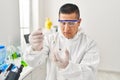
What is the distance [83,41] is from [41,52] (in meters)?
0.35

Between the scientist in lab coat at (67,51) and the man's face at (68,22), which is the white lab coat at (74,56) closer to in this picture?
the scientist in lab coat at (67,51)

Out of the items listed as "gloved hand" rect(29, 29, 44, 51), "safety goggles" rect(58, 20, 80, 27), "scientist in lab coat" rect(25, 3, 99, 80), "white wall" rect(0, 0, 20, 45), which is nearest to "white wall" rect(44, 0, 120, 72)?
"white wall" rect(0, 0, 20, 45)

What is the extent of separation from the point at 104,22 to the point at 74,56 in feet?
7.14

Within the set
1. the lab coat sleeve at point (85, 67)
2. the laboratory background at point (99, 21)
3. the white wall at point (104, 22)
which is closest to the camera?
the lab coat sleeve at point (85, 67)

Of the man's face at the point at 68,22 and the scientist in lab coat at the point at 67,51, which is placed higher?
the man's face at the point at 68,22

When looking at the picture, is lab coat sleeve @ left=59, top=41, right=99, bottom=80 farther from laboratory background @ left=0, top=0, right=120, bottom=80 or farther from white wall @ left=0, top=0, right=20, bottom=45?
laboratory background @ left=0, top=0, right=120, bottom=80

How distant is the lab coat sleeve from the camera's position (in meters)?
1.02

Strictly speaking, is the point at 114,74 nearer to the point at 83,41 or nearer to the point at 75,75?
the point at 83,41

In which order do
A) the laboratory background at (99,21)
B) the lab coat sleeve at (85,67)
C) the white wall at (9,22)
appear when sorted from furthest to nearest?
the laboratory background at (99,21) → the white wall at (9,22) → the lab coat sleeve at (85,67)

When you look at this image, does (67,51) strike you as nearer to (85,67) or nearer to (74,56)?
(85,67)

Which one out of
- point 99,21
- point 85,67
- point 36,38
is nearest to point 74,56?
point 85,67

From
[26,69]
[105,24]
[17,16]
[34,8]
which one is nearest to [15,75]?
[26,69]

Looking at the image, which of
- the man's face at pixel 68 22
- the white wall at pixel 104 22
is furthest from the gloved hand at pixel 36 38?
the white wall at pixel 104 22

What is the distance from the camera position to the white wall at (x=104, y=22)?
3.21 metres
